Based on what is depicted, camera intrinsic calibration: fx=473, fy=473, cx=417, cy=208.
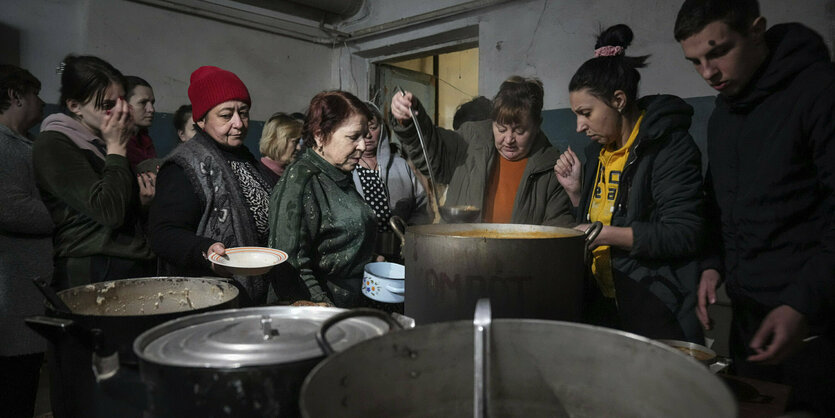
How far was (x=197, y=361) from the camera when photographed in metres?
0.57

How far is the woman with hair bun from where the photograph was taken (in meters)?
1.62

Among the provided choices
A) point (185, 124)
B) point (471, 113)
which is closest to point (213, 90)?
point (471, 113)

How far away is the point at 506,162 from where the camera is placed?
99.0 inches

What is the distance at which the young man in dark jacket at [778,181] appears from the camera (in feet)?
4.08

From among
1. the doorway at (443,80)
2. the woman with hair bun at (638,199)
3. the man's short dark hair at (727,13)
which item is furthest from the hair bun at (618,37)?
the doorway at (443,80)

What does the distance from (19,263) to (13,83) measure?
0.89 m

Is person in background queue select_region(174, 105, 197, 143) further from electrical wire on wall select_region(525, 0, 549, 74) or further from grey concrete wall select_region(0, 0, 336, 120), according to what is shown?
electrical wire on wall select_region(525, 0, 549, 74)

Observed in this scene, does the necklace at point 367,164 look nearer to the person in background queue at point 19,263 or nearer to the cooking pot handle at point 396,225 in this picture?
the person in background queue at point 19,263

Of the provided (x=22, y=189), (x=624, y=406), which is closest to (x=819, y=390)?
(x=624, y=406)

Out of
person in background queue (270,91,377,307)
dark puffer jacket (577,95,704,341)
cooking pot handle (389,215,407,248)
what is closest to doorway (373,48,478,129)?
person in background queue (270,91,377,307)

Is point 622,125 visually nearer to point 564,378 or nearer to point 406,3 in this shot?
point 564,378

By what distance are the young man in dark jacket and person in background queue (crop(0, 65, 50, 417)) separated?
264cm

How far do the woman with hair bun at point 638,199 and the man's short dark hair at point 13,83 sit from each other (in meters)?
2.61

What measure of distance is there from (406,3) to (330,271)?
13.5 feet
